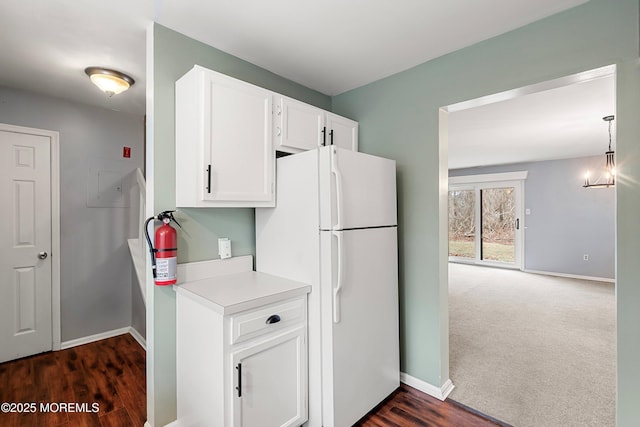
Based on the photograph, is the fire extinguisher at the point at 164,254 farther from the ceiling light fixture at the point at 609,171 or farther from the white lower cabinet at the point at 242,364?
the ceiling light fixture at the point at 609,171

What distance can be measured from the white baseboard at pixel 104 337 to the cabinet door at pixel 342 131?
105 inches

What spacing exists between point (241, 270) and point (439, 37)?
2.08 meters

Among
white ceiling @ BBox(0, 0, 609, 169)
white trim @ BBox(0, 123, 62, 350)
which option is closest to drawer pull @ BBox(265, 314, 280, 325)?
white ceiling @ BBox(0, 0, 609, 169)

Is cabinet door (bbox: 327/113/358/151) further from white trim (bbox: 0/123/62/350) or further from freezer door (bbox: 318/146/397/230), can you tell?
white trim (bbox: 0/123/62/350)

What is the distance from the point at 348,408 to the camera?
183 cm

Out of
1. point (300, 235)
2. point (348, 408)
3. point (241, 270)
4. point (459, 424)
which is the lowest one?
point (459, 424)

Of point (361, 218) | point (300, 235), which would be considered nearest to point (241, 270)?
point (300, 235)

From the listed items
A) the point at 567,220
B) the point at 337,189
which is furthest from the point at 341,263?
the point at 567,220

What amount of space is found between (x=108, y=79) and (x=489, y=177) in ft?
24.0

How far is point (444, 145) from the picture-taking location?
2270 millimetres

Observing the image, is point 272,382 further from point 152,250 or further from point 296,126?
point 296,126

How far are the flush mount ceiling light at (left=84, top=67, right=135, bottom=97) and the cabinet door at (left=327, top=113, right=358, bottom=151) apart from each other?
5.52 ft

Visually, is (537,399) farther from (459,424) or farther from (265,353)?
(265,353)

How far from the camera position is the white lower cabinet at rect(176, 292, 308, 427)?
1.47m
